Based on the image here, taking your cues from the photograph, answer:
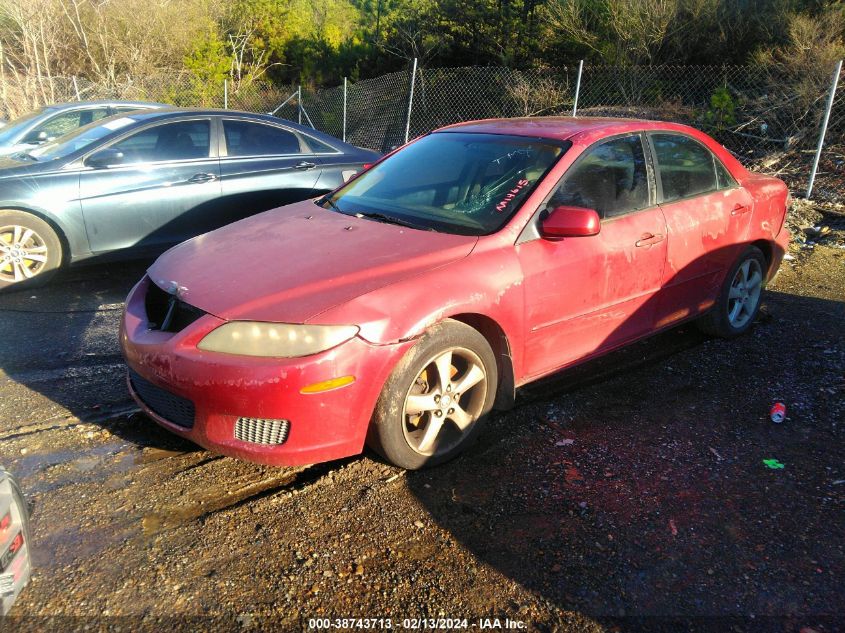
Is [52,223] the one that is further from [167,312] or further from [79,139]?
[167,312]

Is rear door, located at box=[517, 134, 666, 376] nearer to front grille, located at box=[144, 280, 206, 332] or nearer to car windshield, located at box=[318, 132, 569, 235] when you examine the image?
car windshield, located at box=[318, 132, 569, 235]

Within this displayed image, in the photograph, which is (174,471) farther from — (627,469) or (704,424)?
(704,424)

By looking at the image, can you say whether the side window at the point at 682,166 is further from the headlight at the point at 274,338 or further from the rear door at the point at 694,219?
the headlight at the point at 274,338

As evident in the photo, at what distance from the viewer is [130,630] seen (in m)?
2.33

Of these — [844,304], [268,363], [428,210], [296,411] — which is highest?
[428,210]

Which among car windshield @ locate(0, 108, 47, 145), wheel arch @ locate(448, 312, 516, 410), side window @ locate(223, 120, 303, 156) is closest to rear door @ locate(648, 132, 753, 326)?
wheel arch @ locate(448, 312, 516, 410)

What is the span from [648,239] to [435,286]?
1.62 metres

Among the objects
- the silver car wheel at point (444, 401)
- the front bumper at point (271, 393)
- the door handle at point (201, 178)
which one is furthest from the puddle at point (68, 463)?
the door handle at point (201, 178)

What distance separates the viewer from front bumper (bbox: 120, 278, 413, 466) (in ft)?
9.40

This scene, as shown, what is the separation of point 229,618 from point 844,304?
5.72 m

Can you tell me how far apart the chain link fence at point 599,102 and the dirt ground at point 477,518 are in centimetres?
710

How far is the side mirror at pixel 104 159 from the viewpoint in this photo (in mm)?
5910

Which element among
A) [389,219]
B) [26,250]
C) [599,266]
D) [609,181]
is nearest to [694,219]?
[609,181]

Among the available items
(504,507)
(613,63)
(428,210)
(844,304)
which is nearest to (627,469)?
(504,507)
